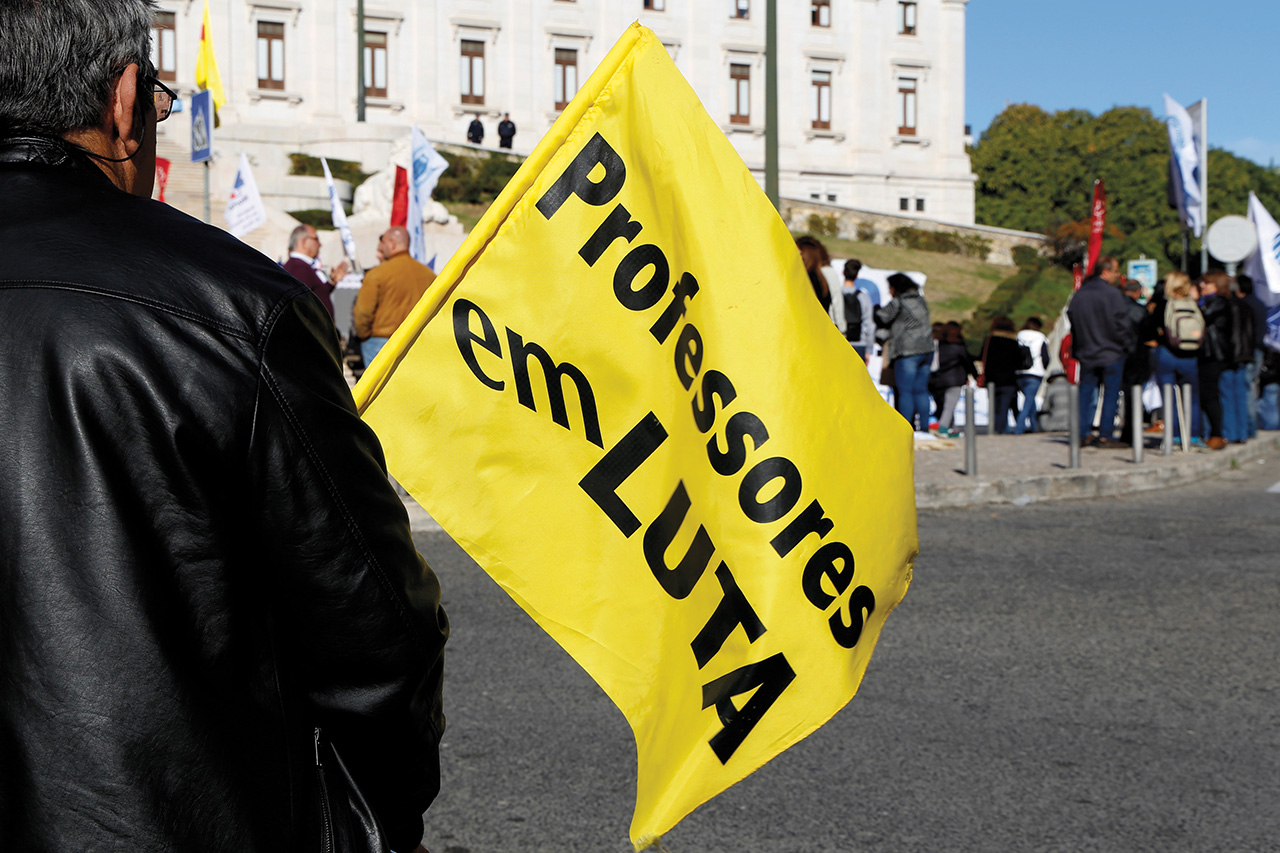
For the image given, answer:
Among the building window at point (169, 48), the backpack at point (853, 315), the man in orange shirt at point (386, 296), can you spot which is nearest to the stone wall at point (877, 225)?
the building window at point (169, 48)

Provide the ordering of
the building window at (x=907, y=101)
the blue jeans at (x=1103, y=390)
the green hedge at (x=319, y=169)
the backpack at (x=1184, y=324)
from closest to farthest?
the blue jeans at (x=1103, y=390) < the backpack at (x=1184, y=324) < the green hedge at (x=319, y=169) < the building window at (x=907, y=101)

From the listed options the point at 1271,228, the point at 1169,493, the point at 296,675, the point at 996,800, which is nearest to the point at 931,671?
the point at 996,800

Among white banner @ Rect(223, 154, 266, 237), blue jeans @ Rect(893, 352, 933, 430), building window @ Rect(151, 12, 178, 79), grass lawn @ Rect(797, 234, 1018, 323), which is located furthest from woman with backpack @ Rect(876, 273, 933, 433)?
building window @ Rect(151, 12, 178, 79)

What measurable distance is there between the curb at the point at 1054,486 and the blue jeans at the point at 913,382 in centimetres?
253

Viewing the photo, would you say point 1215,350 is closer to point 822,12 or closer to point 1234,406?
point 1234,406

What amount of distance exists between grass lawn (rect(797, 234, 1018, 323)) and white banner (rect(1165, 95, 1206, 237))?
1849cm

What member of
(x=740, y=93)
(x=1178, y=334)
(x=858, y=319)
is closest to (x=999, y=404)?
(x=1178, y=334)

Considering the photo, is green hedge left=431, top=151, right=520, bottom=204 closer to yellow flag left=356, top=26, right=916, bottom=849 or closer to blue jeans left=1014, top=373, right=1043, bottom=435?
blue jeans left=1014, top=373, right=1043, bottom=435

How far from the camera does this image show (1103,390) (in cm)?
1228

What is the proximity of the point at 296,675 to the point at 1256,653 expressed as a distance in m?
4.67

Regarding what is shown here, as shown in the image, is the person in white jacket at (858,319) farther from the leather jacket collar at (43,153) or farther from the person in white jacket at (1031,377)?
the leather jacket collar at (43,153)

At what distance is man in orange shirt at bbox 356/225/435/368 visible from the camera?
8945mm

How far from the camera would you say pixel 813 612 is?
7.07 ft

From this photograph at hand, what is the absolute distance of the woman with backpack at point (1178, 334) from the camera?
12164 millimetres
